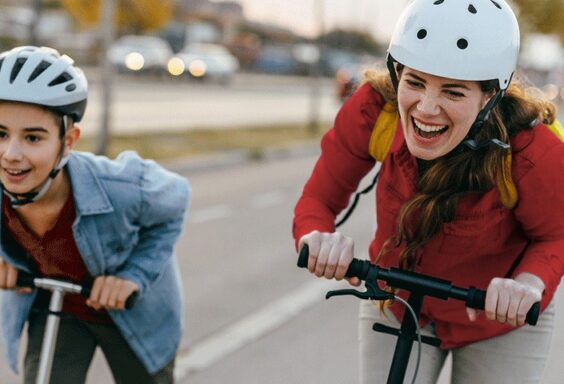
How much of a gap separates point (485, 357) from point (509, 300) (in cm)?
53

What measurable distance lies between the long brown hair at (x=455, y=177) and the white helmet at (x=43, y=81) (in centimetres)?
111

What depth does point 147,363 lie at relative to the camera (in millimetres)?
3141

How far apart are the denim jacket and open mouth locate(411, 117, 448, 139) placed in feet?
3.45

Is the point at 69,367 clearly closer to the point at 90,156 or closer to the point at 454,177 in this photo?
the point at 90,156

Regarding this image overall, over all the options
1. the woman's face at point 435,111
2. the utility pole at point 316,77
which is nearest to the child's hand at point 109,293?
the woman's face at point 435,111

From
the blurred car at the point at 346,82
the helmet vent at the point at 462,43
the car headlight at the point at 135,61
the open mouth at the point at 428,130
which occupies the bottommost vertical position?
the car headlight at the point at 135,61

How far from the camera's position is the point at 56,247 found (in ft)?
10.0

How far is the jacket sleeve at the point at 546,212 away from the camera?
2516mm

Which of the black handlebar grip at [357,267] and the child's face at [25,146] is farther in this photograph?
the child's face at [25,146]

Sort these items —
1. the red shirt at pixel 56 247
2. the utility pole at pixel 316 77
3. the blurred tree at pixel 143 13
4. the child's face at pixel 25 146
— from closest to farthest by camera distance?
the child's face at pixel 25 146, the red shirt at pixel 56 247, the utility pole at pixel 316 77, the blurred tree at pixel 143 13

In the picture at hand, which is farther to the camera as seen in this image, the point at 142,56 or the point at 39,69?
the point at 142,56

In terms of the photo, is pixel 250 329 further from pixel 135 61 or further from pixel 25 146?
pixel 135 61

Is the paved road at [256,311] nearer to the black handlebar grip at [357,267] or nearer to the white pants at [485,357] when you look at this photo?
the white pants at [485,357]

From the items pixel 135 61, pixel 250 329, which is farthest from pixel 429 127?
pixel 135 61
